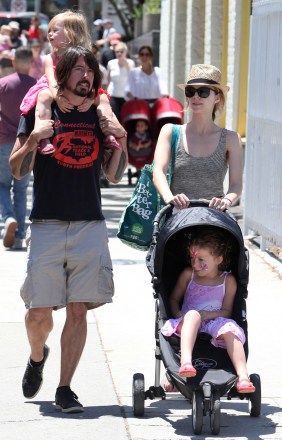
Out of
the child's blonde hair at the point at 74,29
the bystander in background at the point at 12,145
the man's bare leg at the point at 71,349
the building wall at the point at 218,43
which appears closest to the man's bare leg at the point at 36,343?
the man's bare leg at the point at 71,349

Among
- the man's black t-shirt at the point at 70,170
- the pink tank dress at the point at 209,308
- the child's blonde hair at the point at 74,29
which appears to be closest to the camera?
the pink tank dress at the point at 209,308

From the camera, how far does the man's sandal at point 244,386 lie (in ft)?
20.9

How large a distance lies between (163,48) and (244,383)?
20.5 m

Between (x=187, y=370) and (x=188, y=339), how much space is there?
0.20 meters

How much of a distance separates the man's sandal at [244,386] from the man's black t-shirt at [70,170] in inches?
44.6

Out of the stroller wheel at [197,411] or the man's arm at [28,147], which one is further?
the man's arm at [28,147]

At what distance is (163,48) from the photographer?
26453 mm

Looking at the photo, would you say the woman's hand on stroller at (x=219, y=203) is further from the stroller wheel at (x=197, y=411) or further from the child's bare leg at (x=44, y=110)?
the stroller wheel at (x=197, y=411)

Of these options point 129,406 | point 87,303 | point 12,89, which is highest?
point 12,89

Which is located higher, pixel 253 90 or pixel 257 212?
pixel 253 90

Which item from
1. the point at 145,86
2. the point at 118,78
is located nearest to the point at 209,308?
the point at 145,86

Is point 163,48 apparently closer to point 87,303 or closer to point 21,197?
point 21,197

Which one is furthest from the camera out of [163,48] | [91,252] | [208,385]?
[163,48]

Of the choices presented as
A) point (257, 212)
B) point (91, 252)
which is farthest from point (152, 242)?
point (257, 212)
